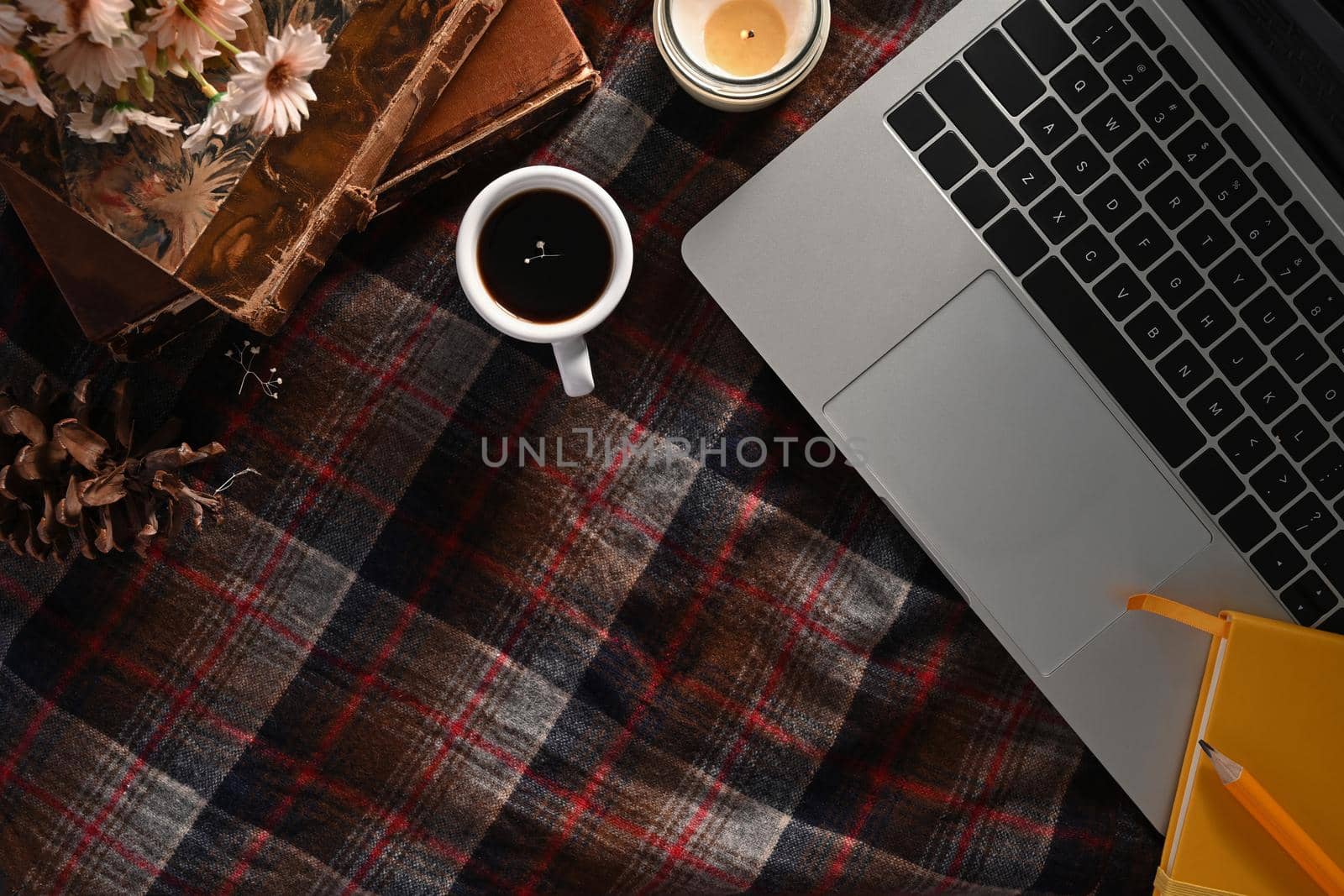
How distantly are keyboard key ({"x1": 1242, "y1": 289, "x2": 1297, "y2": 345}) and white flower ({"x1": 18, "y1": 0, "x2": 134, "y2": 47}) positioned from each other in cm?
73

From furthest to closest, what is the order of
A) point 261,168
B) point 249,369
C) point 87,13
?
1. point 249,369
2. point 261,168
3. point 87,13

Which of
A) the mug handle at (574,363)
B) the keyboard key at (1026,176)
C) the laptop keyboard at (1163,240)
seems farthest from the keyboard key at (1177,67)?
the mug handle at (574,363)

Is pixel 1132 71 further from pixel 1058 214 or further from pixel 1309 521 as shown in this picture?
pixel 1309 521

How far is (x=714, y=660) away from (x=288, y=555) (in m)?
0.35

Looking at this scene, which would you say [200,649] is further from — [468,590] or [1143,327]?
[1143,327]

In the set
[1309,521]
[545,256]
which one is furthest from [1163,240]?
[545,256]

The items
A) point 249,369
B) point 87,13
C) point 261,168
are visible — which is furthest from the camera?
point 249,369

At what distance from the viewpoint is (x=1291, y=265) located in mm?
651

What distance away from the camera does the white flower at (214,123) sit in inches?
21.7

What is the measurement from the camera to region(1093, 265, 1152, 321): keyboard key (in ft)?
2.17

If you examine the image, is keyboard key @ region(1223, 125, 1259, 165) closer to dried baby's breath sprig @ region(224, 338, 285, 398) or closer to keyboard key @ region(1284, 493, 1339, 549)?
keyboard key @ region(1284, 493, 1339, 549)

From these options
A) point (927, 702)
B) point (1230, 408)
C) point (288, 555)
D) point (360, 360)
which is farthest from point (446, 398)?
point (1230, 408)

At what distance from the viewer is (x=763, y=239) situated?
2.24 ft

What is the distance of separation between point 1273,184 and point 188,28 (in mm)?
714
